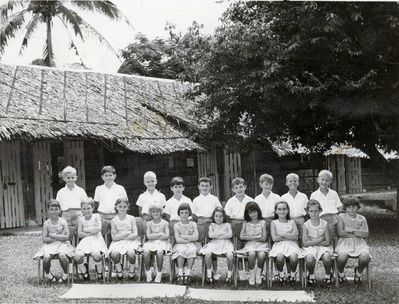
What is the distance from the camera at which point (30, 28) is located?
63.2ft

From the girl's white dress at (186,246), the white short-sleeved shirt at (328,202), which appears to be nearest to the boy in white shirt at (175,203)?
the girl's white dress at (186,246)

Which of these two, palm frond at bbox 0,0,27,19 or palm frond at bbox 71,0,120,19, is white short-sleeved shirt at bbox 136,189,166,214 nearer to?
palm frond at bbox 71,0,120,19

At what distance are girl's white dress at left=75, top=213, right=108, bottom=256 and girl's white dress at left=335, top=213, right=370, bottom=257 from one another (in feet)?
8.99

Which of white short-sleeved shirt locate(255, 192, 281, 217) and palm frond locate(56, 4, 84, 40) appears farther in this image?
palm frond locate(56, 4, 84, 40)

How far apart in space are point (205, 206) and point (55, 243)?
188 cm

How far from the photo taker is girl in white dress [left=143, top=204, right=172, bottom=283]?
6.55 meters

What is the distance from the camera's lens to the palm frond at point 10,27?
17.7m

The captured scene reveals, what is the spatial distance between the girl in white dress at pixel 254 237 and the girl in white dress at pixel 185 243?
543 millimetres

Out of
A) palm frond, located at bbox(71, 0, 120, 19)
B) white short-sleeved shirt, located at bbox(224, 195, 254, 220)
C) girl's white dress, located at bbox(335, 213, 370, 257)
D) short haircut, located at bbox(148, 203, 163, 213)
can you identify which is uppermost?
palm frond, located at bbox(71, 0, 120, 19)

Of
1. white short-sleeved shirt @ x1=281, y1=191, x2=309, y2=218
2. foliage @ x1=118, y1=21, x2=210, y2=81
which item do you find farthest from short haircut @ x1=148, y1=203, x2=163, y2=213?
foliage @ x1=118, y1=21, x2=210, y2=81

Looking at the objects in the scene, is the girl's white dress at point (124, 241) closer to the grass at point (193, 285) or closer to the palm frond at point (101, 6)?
the grass at point (193, 285)

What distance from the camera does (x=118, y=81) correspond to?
15.9 metres

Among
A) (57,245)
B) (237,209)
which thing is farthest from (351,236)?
(57,245)

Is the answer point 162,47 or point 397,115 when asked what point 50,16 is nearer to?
point 162,47
